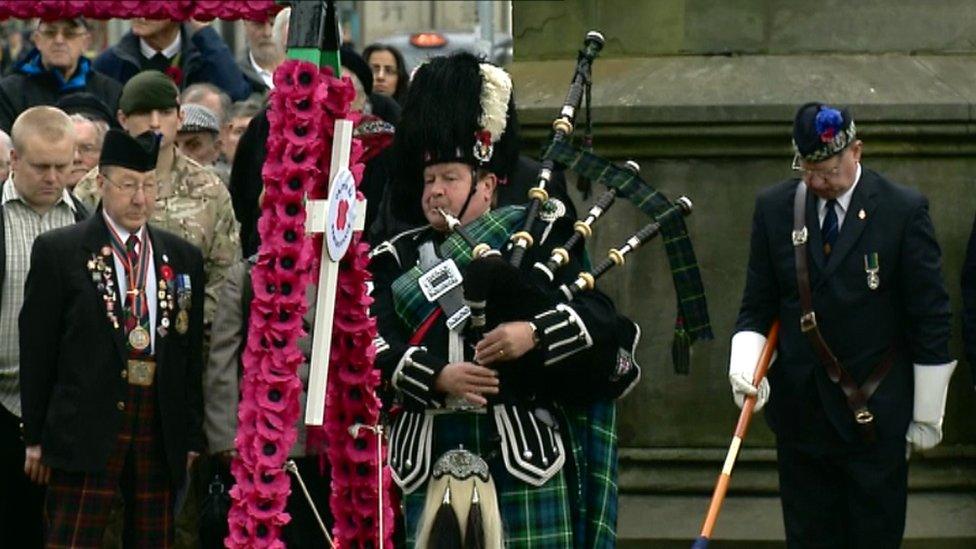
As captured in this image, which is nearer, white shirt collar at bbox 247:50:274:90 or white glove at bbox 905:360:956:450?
white glove at bbox 905:360:956:450

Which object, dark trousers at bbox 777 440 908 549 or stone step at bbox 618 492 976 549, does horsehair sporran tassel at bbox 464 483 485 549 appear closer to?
dark trousers at bbox 777 440 908 549

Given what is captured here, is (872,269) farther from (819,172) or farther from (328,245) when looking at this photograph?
(328,245)

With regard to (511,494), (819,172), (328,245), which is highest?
(819,172)

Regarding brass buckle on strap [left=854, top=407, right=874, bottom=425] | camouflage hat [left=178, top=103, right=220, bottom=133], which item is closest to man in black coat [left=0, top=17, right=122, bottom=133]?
camouflage hat [left=178, top=103, right=220, bottom=133]

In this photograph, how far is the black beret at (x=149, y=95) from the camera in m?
11.0

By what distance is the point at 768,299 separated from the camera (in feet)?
30.4

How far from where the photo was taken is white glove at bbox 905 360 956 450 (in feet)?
29.5

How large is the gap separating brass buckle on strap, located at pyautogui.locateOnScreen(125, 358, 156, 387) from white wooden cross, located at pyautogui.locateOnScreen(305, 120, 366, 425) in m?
1.92

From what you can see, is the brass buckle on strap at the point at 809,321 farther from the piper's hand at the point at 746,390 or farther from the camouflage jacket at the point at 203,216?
the camouflage jacket at the point at 203,216

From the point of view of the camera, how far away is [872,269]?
9031 millimetres

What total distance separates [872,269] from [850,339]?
25 cm

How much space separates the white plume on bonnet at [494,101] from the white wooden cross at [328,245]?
86 centimetres

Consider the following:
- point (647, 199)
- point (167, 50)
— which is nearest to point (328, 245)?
point (647, 199)

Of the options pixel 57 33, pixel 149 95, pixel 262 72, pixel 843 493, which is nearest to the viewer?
pixel 843 493
